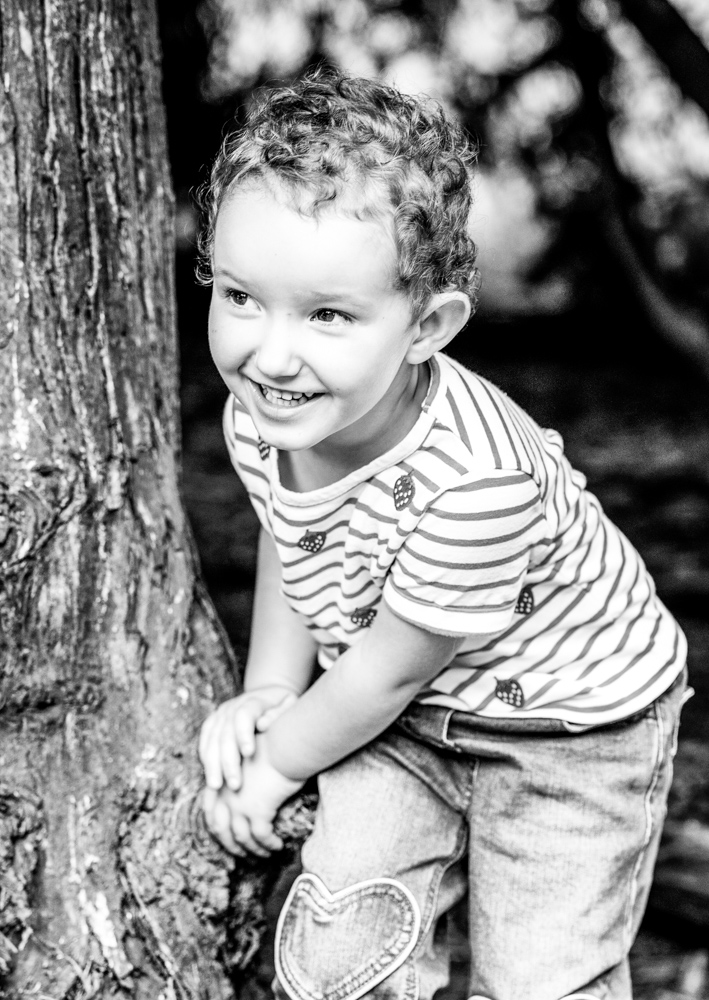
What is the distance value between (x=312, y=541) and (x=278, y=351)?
0.41 meters

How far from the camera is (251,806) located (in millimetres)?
1870

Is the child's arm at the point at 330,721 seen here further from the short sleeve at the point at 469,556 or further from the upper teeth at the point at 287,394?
the upper teeth at the point at 287,394

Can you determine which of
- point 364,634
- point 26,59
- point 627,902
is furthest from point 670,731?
point 26,59

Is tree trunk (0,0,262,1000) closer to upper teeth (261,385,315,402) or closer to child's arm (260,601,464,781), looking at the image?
→ child's arm (260,601,464,781)

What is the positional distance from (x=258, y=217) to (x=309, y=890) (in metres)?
1.06

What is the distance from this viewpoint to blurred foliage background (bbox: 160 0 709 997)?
3490 millimetres

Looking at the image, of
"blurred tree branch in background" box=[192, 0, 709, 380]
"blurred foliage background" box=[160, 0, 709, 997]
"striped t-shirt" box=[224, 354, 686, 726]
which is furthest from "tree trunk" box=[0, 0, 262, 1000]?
"blurred tree branch in background" box=[192, 0, 709, 380]

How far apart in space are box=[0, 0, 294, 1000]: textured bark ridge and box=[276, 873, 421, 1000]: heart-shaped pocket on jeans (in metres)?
0.16

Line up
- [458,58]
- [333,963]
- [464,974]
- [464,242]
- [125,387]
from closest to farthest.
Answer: [464,242]
[333,963]
[125,387]
[464,974]
[458,58]

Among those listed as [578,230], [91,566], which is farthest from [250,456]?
[578,230]

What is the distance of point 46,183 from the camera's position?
1771mm

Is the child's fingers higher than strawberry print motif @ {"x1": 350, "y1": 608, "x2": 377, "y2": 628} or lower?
lower

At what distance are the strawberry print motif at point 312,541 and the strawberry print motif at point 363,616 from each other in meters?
0.13

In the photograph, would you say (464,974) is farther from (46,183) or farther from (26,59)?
(26,59)
